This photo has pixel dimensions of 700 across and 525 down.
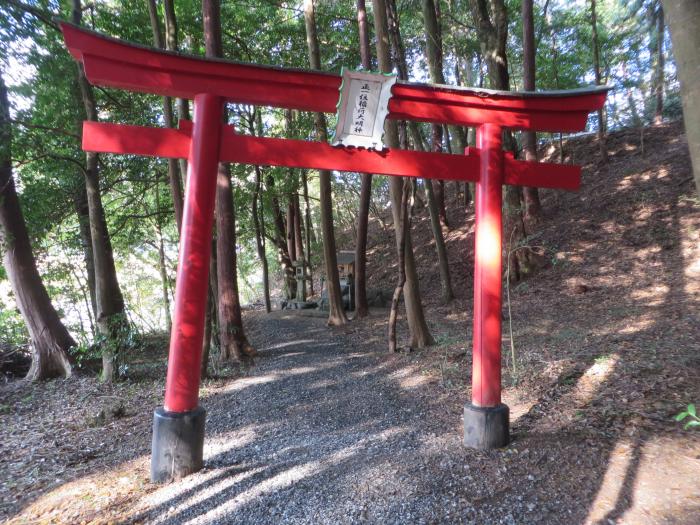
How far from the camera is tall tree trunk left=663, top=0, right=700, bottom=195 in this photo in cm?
231

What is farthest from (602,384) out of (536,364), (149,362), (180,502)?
(149,362)

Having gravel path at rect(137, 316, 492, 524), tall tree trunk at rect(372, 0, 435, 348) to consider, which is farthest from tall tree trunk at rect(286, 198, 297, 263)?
gravel path at rect(137, 316, 492, 524)

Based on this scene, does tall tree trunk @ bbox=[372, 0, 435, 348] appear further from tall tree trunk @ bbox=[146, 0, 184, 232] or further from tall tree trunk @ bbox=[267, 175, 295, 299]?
tall tree trunk @ bbox=[267, 175, 295, 299]

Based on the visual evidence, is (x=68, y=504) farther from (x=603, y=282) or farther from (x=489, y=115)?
(x=603, y=282)

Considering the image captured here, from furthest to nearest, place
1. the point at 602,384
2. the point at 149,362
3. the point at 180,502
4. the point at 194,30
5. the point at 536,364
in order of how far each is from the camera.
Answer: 1. the point at 194,30
2. the point at 149,362
3. the point at 536,364
4. the point at 602,384
5. the point at 180,502

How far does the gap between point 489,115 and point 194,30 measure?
8.85 meters

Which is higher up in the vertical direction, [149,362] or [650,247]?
[650,247]

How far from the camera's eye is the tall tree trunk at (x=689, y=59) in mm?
2309

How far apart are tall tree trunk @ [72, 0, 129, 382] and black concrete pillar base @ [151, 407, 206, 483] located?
3.64 metres

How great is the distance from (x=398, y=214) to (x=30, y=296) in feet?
21.1

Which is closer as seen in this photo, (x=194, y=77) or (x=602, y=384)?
(x=194, y=77)

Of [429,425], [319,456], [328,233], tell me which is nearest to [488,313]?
[429,425]

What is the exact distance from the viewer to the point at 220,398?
5.96 metres

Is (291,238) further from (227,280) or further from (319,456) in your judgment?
(319,456)
